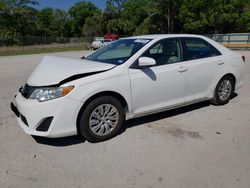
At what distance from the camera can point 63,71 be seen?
3881 mm

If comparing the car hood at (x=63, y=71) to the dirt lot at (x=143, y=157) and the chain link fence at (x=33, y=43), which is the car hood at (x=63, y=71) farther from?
the chain link fence at (x=33, y=43)

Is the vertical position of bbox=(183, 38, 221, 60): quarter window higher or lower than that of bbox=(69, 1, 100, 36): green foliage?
lower

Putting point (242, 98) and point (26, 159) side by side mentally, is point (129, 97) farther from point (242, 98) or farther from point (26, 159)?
point (242, 98)

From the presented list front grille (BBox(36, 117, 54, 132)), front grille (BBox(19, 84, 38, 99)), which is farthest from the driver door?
front grille (BBox(19, 84, 38, 99))

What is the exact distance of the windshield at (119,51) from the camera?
14.7 feet

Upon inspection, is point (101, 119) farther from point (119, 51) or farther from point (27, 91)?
point (119, 51)

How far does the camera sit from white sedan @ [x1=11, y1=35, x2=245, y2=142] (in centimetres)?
369

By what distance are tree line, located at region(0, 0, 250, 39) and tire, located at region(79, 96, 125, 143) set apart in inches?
1475

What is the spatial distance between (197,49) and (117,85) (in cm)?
205

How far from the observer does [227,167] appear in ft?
10.8

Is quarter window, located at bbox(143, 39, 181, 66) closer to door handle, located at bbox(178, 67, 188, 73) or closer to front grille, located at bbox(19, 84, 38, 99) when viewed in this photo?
door handle, located at bbox(178, 67, 188, 73)

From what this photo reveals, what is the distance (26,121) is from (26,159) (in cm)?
54

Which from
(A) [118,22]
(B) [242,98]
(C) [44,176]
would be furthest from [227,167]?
(A) [118,22]

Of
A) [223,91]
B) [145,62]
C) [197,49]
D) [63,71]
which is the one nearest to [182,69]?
[197,49]
